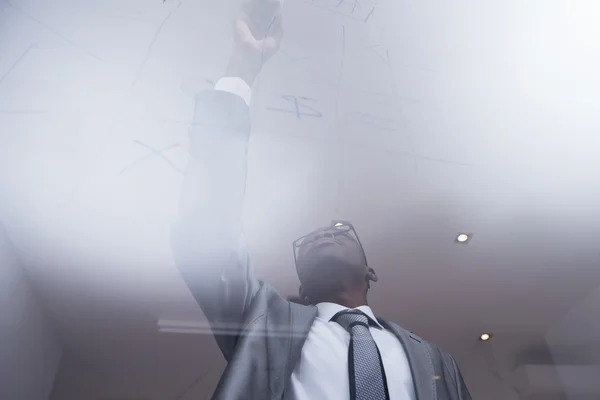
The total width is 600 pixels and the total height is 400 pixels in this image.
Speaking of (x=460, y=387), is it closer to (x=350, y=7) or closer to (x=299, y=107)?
(x=299, y=107)

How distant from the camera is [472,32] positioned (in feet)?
2.63

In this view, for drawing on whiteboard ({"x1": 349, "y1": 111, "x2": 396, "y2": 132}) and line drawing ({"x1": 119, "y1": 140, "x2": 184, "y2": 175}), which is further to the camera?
drawing on whiteboard ({"x1": 349, "y1": 111, "x2": 396, "y2": 132})

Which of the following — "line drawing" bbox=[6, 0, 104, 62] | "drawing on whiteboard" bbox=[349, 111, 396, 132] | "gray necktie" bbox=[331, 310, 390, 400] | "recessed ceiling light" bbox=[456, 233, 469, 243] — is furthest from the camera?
"recessed ceiling light" bbox=[456, 233, 469, 243]

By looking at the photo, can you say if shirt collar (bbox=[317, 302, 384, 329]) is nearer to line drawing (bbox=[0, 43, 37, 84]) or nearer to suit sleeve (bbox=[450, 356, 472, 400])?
suit sleeve (bbox=[450, 356, 472, 400])

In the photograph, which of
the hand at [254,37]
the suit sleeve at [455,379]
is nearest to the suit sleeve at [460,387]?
the suit sleeve at [455,379]

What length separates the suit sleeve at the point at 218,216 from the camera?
1.82 ft

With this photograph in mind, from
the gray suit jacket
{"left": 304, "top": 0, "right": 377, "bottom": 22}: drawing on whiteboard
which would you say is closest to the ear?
the gray suit jacket

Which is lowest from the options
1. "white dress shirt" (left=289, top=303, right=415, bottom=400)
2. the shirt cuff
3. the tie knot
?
"white dress shirt" (left=289, top=303, right=415, bottom=400)

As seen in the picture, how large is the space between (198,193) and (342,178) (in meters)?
0.32

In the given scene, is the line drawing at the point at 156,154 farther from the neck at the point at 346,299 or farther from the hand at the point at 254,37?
the neck at the point at 346,299

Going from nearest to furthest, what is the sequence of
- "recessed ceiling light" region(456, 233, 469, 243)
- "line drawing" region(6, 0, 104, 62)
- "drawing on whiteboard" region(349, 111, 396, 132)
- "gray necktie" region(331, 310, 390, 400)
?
"gray necktie" region(331, 310, 390, 400), "line drawing" region(6, 0, 104, 62), "drawing on whiteboard" region(349, 111, 396, 132), "recessed ceiling light" region(456, 233, 469, 243)

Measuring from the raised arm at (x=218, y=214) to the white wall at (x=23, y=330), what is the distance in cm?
33

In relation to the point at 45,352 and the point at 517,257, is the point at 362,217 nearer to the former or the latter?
the point at 517,257

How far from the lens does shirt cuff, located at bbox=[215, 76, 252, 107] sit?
60cm
